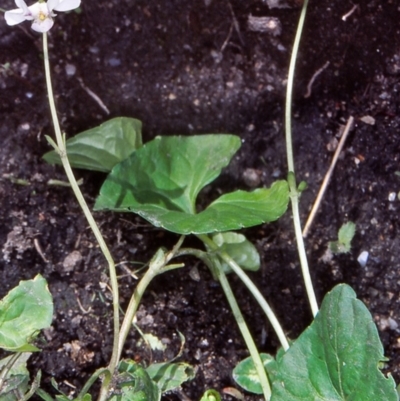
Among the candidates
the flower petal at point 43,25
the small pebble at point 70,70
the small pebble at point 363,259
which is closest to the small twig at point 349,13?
the small pebble at point 363,259

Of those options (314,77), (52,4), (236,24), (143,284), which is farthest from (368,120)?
(52,4)

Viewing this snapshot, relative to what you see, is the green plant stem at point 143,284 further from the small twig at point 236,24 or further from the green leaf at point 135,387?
the small twig at point 236,24

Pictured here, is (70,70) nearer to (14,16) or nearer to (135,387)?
(14,16)

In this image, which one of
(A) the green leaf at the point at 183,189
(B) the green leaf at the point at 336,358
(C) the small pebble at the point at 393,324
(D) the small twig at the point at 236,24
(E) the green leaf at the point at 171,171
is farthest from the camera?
(D) the small twig at the point at 236,24

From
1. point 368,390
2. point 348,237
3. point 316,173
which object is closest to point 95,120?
point 316,173

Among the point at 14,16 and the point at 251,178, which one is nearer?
the point at 14,16

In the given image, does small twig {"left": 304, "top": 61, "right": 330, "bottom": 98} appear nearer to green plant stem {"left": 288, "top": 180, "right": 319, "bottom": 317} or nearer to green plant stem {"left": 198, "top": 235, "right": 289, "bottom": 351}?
green plant stem {"left": 288, "top": 180, "right": 319, "bottom": 317}
